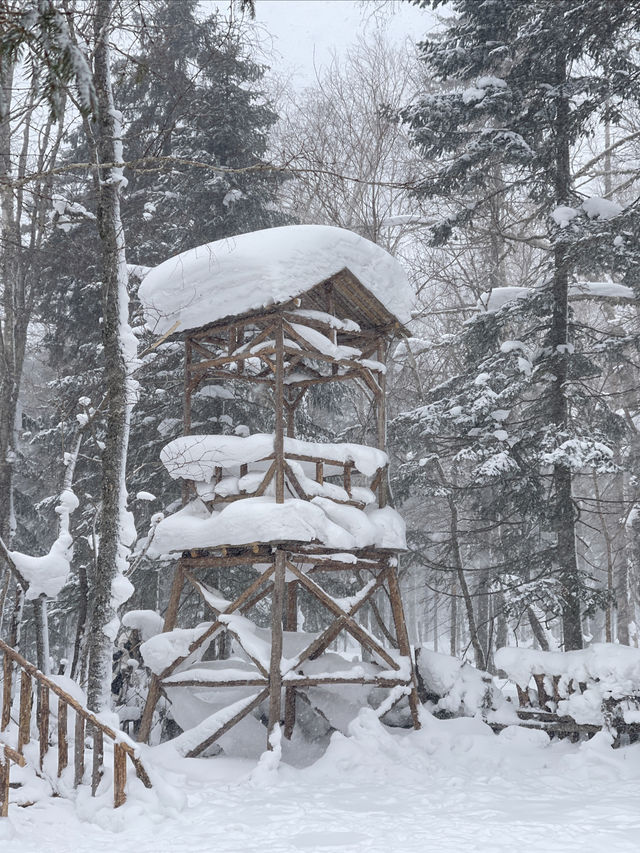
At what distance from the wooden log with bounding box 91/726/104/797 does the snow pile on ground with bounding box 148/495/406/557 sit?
278cm

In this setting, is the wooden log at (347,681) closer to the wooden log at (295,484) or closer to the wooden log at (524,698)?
the wooden log at (524,698)

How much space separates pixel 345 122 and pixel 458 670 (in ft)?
44.5

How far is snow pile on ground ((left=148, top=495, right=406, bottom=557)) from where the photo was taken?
8.94 m

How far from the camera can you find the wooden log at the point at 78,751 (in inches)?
270

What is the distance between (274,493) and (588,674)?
444cm

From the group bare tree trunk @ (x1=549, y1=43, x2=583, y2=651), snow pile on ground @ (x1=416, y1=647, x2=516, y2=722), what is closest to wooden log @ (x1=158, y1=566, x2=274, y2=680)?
snow pile on ground @ (x1=416, y1=647, x2=516, y2=722)

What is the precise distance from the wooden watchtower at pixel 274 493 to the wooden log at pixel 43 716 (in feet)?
7.90

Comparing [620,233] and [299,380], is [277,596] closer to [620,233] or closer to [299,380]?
[299,380]

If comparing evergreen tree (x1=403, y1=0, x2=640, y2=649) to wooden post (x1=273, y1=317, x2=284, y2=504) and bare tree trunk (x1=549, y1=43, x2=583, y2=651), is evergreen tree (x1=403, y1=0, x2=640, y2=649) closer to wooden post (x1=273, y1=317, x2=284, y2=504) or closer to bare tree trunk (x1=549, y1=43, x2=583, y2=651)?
bare tree trunk (x1=549, y1=43, x2=583, y2=651)

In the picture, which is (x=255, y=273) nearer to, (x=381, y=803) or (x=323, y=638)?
(x=323, y=638)

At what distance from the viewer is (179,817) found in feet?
22.0

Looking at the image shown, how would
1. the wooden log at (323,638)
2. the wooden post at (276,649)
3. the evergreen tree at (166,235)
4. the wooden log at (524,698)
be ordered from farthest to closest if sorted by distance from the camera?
1. the evergreen tree at (166,235)
2. the wooden log at (524,698)
3. the wooden log at (323,638)
4. the wooden post at (276,649)

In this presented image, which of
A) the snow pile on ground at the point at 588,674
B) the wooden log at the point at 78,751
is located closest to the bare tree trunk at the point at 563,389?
the snow pile on ground at the point at 588,674

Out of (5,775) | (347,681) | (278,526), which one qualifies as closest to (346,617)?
(347,681)
